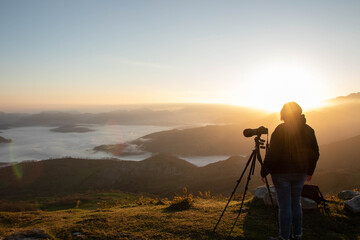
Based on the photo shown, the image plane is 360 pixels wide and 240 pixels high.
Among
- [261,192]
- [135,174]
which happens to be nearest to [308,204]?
[261,192]

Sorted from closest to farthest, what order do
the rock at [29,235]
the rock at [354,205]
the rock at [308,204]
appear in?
the rock at [29,235] < the rock at [354,205] < the rock at [308,204]

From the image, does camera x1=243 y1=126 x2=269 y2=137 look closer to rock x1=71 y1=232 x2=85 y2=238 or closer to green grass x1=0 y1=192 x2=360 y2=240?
green grass x1=0 y1=192 x2=360 y2=240

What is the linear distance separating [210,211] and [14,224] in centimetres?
617

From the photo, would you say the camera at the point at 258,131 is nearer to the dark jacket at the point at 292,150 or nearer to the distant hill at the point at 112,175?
the dark jacket at the point at 292,150

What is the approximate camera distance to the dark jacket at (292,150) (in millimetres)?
4629

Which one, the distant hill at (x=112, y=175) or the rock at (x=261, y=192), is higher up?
the rock at (x=261, y=192)

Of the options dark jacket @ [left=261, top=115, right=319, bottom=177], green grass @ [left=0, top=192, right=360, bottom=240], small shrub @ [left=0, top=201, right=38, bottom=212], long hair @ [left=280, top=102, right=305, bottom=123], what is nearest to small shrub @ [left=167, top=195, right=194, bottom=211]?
green grass @ [left=0, top=192, right=360, bottom=240]

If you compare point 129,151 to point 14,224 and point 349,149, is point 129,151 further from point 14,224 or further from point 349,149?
point 14,224

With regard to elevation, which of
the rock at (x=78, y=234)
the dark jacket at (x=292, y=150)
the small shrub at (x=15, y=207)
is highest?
the dark jacket at (x=292, y=150)

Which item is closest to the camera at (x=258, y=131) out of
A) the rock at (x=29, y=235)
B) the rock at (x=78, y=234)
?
the rock at (x=78, y=234)

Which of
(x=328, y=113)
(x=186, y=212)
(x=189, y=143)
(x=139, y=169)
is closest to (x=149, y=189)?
(x=139, y=169)

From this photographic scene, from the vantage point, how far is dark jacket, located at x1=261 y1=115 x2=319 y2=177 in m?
4.63

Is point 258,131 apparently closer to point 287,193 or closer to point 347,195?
point 287,193

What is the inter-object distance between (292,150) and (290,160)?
21cm
